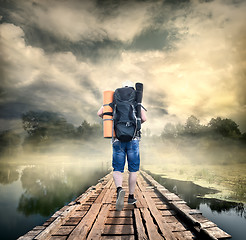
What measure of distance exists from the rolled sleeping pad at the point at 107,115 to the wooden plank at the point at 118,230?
1.86 meters

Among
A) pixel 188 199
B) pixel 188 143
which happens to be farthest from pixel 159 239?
pixel 188 143

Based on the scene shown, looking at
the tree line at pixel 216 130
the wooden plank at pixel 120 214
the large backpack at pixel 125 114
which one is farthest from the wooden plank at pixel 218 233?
the tree line at pixel 216 130

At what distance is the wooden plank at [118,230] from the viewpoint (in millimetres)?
2396

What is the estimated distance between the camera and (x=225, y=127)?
146 feet

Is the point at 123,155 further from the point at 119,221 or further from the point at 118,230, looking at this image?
the point at 118,230

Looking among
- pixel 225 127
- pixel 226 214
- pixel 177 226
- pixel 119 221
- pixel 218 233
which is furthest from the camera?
pixel 225 127

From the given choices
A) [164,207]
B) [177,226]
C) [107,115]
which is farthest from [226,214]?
[107,115]

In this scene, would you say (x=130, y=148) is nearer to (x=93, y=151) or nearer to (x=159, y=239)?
(x=159, y=239)

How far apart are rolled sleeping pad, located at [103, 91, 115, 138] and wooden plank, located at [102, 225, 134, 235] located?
1859 mm

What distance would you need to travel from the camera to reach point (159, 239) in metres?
2.11

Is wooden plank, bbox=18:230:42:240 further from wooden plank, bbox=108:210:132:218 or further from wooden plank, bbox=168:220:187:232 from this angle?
wooden plank, bbox=168:220:187:232

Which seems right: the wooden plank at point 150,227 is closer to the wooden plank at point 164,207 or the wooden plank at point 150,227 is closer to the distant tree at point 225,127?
the wooden plank at point 164,207

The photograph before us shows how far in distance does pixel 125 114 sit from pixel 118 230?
2.25 m

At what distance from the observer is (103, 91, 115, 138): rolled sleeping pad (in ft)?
12.5
